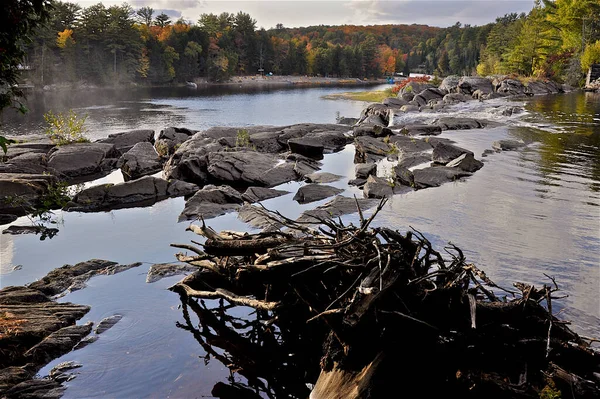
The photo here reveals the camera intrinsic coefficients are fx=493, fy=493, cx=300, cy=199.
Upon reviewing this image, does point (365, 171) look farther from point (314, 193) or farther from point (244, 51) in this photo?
point (244, 51)

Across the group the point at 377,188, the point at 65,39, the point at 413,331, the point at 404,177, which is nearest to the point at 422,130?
the point at 404,177

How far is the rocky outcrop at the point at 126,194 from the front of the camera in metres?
15.2

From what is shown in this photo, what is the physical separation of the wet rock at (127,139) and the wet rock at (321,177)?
35.9 feet

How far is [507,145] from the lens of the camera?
2359 cm

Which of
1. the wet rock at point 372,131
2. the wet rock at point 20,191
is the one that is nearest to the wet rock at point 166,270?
the wet rock at point 20,191

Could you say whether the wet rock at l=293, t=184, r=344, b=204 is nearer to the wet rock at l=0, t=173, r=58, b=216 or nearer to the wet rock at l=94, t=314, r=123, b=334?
the wet rock at l=0, t=173, r=58, b=216

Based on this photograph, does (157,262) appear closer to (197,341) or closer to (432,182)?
(197,341)

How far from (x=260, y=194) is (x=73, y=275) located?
7353 mm

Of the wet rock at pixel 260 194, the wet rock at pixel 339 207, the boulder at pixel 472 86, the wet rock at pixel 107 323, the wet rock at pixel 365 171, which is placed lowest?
the wet rock at pixel 107 323

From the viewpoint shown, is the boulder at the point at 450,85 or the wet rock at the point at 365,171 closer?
the wet rock at the point at 365,171

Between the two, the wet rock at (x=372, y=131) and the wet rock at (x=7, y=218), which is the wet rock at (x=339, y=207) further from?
the wet rock at (x=372, y=131)

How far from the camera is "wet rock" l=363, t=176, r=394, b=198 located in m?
15.5

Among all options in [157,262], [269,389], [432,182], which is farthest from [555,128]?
[269,389]

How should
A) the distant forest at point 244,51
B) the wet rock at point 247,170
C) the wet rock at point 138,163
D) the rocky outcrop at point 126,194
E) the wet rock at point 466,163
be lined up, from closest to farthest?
1. the rocky outcrop at point 126,194
2. the wet rock at point 247,170
3. the wet rock at point 466,163
4. the wet rock at point 138,163
5. the distant forest at point 244,51
